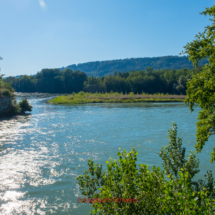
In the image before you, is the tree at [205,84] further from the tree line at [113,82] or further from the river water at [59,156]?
the tree line at [113,82]

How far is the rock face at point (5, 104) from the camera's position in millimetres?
35625

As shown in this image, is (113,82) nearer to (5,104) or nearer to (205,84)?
(5,104)

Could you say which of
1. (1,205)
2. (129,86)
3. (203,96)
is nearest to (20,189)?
(1,205)

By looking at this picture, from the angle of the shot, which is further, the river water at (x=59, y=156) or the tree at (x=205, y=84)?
the river water at (x=59, y=156)

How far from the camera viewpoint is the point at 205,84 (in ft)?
25.5

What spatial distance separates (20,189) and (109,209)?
8.18 meters

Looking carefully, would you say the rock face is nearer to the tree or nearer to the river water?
the river water

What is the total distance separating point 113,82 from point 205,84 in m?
103

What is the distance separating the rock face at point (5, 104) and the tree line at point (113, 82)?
59180mm

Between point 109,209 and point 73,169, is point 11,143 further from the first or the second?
point 109,209

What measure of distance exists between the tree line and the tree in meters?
71.1

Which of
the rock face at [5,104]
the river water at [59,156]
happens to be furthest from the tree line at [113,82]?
the river water at [59,156]

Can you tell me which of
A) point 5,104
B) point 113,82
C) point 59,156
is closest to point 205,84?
point 59,156

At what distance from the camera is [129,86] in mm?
108000
